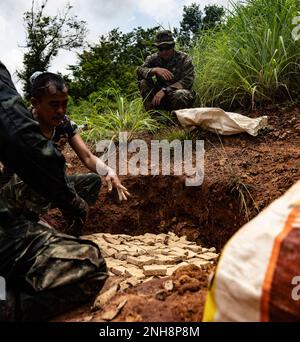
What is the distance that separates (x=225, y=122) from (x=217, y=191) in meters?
0.90

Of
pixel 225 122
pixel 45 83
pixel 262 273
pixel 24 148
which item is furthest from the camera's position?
pixel 225 122

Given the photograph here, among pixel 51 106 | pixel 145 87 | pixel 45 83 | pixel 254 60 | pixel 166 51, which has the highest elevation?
pixel 166 51

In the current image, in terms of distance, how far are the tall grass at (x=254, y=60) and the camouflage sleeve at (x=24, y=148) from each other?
128 inches

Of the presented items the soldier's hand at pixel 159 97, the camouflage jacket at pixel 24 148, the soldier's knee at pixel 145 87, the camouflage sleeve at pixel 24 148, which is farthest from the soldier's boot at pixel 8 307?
the soldier's knee at pixel 145 87

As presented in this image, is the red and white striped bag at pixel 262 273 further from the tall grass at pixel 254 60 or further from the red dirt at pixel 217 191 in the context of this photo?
the tall grass at pixel 254 60

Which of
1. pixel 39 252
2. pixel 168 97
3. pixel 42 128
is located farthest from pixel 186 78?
pixel 39 252

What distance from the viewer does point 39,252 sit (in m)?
1.98

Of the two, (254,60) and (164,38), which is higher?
(164,38)

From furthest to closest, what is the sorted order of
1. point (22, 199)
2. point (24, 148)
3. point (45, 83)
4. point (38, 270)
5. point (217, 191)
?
point (217, 191), point (22, 199), point (45, 83), point (38, 270), point (24, 148)

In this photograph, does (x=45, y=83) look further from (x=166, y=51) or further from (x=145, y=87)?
(x=166, y=51)

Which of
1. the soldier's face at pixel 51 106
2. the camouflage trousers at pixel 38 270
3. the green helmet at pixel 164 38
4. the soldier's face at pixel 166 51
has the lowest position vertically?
the camouflage trousers at pixel 38 270

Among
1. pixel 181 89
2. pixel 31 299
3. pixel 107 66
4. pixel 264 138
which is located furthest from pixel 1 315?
pixel 107 66

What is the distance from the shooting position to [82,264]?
2031 millimetres

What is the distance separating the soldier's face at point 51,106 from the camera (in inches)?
106
